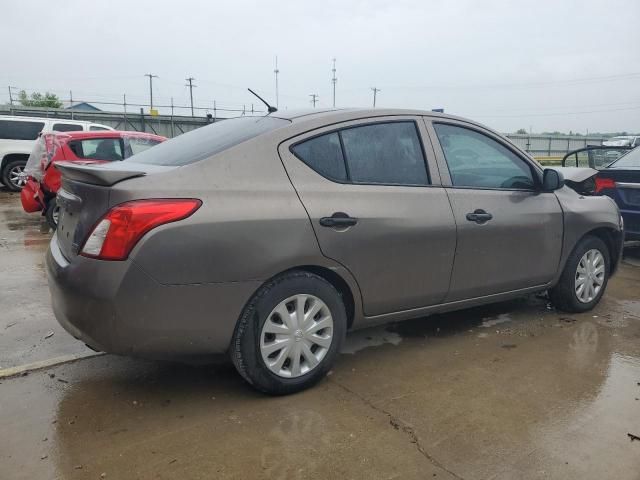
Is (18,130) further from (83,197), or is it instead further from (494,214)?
(494,214)

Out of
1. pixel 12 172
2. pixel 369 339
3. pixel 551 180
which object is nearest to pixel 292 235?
pixel 369 339

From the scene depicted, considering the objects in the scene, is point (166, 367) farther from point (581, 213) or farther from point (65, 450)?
point (581, 213)

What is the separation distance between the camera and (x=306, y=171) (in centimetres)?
311

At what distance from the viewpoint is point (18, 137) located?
13.6 meters

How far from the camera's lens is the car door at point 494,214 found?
373 centimetres

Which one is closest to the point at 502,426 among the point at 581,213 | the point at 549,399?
the point at 549,399

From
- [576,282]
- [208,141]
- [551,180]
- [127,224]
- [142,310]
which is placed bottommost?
[576,282]

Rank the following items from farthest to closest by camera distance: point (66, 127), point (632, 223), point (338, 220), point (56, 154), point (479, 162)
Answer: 1. point (66, 127)
2. point (56, 154)
3. point (632, 223)
4. point (479, 162)
5. point (338, 220)

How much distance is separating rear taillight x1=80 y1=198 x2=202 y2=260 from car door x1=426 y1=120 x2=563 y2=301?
6.26 feet

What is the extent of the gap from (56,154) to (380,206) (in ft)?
22.6

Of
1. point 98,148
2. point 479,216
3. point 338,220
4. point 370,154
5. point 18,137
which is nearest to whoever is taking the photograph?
point 338,220

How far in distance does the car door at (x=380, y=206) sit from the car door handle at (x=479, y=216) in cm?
19

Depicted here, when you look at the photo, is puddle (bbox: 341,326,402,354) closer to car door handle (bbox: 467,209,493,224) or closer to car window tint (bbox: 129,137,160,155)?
car door handle (bbox: 467,209,493,224)

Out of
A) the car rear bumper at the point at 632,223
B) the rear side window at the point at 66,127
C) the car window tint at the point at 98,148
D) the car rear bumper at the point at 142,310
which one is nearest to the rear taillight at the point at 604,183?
the car rear bumper at the point at 632,223
